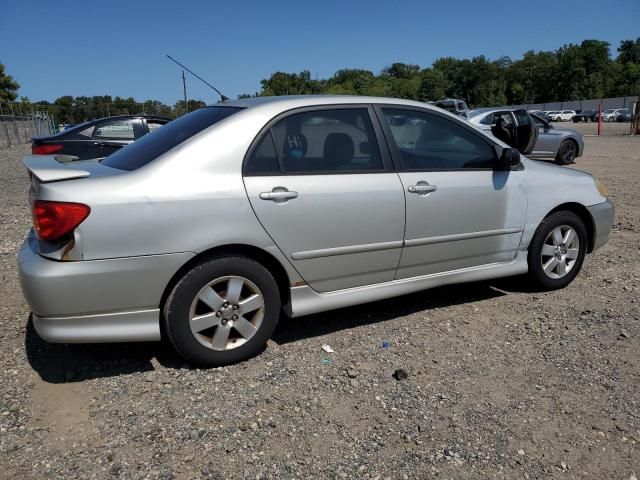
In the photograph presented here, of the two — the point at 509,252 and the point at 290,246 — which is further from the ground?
the point at 290,246

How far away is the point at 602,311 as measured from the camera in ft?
13.2

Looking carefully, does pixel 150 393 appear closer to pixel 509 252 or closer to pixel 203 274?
pixel 203 274

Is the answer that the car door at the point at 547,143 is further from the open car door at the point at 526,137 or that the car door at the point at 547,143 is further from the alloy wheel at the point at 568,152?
the open car door at the point at 526,137

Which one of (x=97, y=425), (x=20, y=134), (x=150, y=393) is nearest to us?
(x=97, y=425)

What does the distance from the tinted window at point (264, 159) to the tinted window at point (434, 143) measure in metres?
0.93

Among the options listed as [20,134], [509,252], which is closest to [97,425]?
[509,252]

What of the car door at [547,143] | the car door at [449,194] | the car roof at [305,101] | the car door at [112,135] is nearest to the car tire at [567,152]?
the car door at [547,143]

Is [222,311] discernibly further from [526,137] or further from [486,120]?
[486,120]

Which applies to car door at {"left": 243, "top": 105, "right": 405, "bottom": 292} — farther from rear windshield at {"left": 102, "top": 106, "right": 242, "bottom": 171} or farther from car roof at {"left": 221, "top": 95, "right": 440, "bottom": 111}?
rear windshield at {"left": 102, "top": 106, "right": 242, "bottom": 171}

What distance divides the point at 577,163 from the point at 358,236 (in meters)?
12.7

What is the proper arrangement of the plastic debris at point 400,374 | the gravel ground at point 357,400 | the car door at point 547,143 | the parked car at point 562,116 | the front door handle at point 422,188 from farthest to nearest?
the parked car at point 562,116
the car door at point 547,143
the front door handle at point 422,188
the plastic debris at point 400,374
the gravel ground at point 357,400

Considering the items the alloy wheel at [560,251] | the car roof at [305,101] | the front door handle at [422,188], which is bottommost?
the alloy wheel at [560,251]

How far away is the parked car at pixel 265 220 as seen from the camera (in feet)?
9.05

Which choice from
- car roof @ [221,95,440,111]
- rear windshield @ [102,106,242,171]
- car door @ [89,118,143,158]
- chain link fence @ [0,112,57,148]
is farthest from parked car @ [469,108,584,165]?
chain link fence @ [0,112,57,148]
